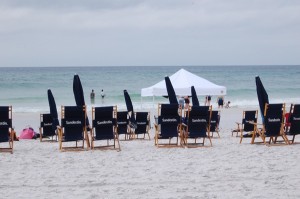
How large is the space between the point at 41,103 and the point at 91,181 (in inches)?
1049

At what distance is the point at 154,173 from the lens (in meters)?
5.62

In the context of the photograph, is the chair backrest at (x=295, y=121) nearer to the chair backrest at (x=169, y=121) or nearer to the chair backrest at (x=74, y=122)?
the chair backrest at (x=169, y=121)

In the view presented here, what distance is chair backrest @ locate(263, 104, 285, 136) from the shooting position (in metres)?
7.95

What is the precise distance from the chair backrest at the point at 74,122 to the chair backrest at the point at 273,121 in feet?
10.5

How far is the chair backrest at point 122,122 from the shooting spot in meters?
10.3

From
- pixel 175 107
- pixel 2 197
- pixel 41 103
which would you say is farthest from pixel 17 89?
pixel 2 197

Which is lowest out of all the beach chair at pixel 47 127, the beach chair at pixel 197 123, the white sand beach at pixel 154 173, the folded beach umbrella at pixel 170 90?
the white sand beach at pixel 154 173

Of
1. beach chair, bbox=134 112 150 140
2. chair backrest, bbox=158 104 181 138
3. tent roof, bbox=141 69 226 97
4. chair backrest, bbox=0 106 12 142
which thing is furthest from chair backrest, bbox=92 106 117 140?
tent roof, bbox=141 69 226 97

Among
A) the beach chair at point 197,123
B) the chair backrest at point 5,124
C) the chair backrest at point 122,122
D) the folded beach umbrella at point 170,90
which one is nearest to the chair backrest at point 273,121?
the beach chair at point 197,123

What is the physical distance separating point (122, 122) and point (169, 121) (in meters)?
2.58

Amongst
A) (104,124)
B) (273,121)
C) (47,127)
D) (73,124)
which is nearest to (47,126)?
(47,127)

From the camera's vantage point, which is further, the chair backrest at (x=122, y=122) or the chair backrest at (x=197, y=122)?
the chair backrest at (x=122, y=122)

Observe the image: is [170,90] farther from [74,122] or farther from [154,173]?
[154,173]

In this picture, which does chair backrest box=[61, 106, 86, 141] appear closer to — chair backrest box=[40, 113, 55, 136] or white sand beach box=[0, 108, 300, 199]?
white sand beach box=[0, 108, 300, 199]
